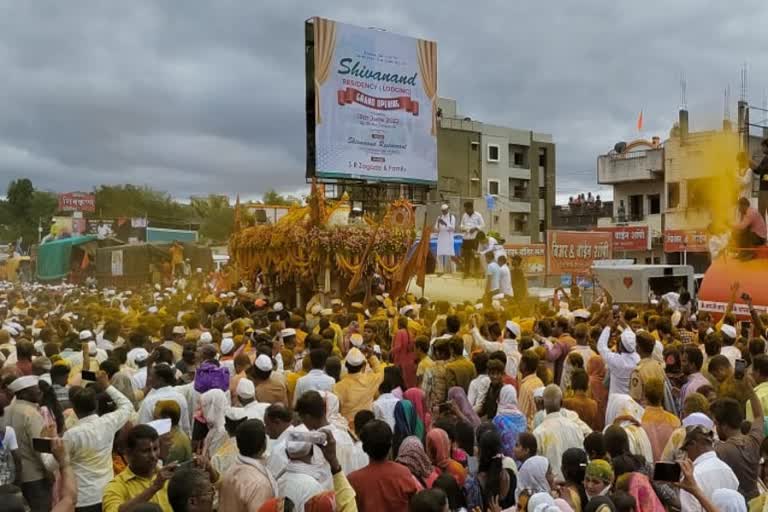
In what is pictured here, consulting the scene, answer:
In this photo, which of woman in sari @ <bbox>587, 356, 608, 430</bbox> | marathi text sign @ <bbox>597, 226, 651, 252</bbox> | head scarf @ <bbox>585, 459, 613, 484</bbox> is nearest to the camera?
head scarf @ <bbox>585, 459, 613, 484</bbox>

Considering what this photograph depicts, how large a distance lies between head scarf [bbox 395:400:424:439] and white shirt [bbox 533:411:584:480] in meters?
1.04

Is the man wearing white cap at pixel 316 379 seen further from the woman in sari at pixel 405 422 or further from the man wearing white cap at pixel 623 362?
the man wearing white cap at pixel 623 362

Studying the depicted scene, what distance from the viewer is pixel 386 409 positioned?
18.8ft

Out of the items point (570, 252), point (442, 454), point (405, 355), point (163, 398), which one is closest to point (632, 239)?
point (570, 252)

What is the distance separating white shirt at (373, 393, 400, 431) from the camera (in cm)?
569

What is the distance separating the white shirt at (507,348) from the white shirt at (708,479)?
10.7 ft

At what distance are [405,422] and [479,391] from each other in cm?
91

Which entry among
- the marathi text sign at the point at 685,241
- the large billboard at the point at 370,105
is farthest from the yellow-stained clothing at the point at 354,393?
the marathi text sign at the point at 685,241

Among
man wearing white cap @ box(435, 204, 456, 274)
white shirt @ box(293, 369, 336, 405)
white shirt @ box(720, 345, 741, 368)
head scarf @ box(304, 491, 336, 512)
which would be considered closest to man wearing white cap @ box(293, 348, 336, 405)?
white shirt @ box(293, 369, 336, 405)

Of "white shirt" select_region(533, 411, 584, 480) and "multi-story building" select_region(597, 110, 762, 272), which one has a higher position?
"multi-story building" select_region(597, 110, 762, 272)

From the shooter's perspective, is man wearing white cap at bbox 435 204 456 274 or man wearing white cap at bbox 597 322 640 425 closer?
man wearing white cap at bbox 597 322 640 425

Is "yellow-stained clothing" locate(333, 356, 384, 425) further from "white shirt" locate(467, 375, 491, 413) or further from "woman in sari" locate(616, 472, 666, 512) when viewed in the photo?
"woman in sari" locate(616, 472, 666, 512)

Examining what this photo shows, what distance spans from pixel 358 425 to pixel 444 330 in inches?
160

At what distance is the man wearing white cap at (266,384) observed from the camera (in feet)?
20.4
